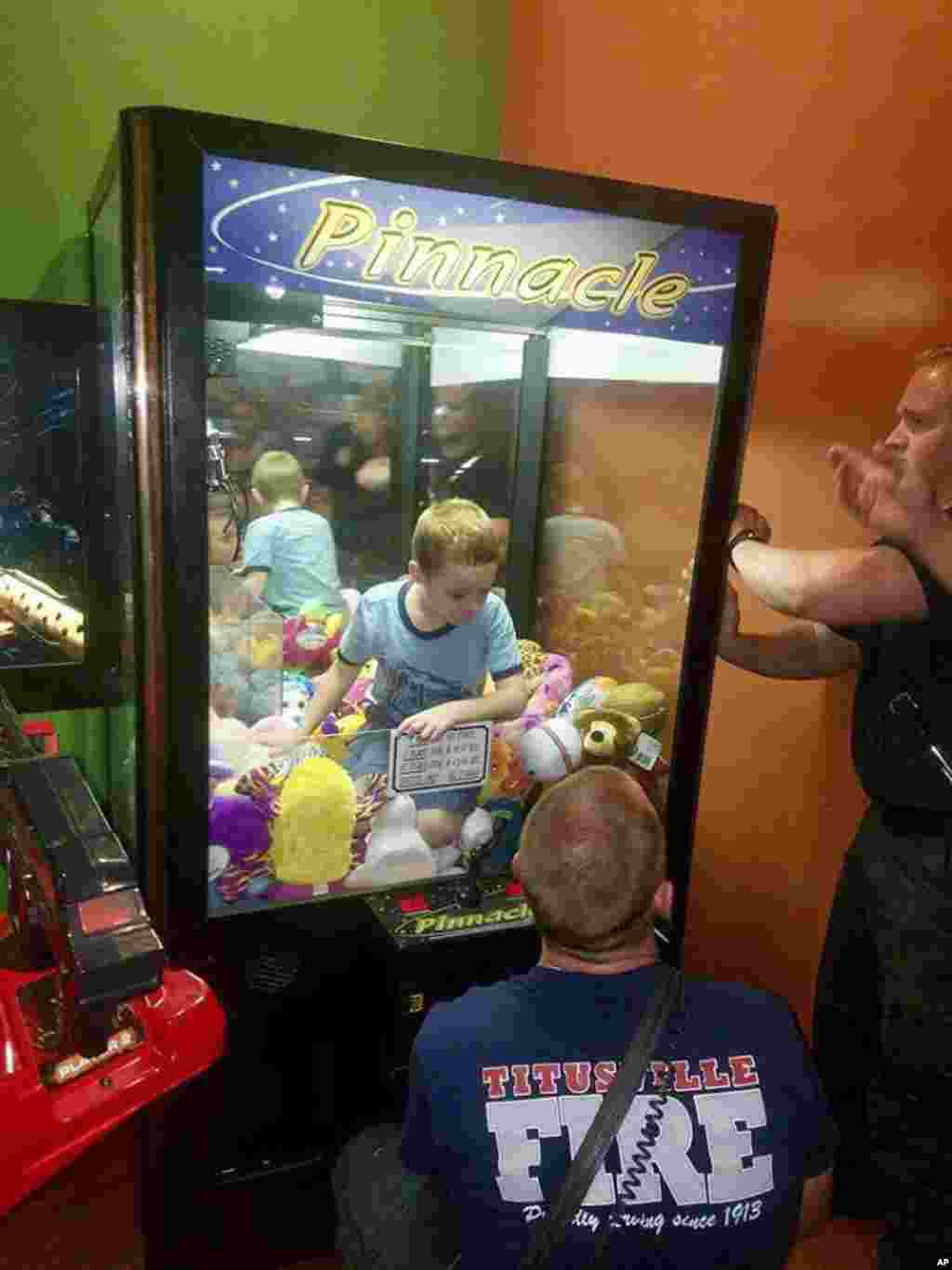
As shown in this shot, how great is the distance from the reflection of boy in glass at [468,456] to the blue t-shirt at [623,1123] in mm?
923

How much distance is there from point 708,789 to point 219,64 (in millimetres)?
2035

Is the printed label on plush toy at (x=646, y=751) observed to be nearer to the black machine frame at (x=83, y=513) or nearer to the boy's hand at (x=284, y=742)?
the boy's hand at (x=284, y=742)

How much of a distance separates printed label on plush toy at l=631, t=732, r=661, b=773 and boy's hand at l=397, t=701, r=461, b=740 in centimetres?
37

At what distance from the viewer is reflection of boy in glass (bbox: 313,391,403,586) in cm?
157

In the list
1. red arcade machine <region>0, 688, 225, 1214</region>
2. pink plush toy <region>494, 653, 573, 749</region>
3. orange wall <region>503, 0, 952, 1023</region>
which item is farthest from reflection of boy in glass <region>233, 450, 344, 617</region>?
orange wall <region>503, 0, 952, 1023</region>

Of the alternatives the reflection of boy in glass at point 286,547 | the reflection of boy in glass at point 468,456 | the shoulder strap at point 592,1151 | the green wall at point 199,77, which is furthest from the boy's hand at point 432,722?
the green wall at point 199,77

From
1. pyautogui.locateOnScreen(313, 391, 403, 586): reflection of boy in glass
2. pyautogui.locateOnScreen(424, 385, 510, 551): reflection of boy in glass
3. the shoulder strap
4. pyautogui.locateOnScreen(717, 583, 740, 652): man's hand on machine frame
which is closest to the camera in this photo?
the shoulder strap

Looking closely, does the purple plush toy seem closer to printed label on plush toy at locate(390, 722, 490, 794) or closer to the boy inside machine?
the boy inside machine

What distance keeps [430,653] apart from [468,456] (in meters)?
0.38

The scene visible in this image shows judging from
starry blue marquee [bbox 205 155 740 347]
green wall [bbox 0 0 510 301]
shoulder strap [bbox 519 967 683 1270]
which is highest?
green wall [bbox 0 0 510 301]

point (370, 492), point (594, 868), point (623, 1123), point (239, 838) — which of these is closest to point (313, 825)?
point (239, 838)

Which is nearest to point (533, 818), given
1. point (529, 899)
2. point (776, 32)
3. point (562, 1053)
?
point (529, 899)

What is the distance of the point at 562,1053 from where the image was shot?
99 centimetres

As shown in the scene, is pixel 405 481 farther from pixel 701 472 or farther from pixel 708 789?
pixel 708 789
